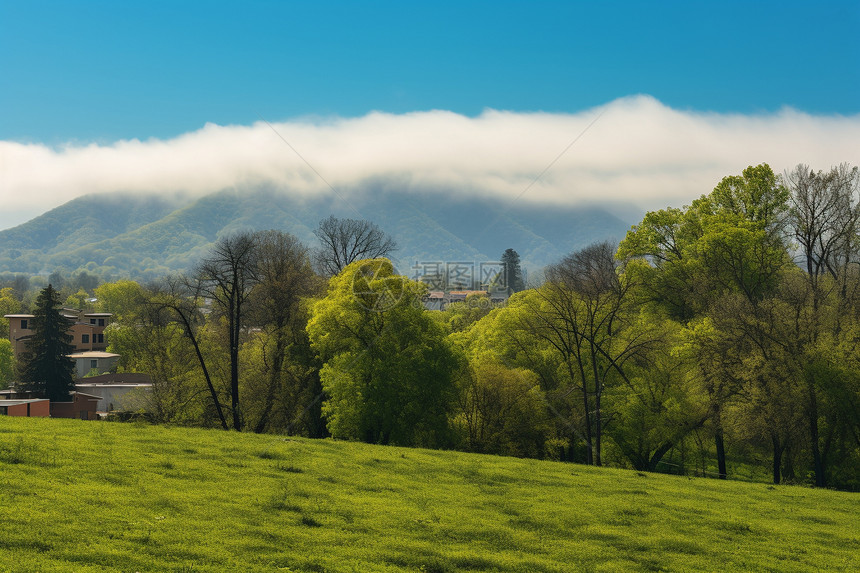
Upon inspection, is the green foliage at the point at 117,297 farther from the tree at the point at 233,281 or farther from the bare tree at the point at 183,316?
the tree at the point at 233,281

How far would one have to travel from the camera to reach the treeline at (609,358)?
116ft

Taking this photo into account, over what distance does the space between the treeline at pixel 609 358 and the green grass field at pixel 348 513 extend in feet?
34.3

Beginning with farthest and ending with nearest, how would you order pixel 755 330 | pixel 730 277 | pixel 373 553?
pixel 730 277 < pixel 755 330 < pixel 373 553

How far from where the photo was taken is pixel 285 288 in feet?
148

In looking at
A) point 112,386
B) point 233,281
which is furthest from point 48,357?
point 233,281

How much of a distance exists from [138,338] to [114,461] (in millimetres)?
56487

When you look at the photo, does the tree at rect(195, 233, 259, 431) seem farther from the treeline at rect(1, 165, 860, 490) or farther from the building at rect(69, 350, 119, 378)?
the building at rect(69, 350, 119, 378)

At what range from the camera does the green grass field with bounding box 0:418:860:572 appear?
43.9ft

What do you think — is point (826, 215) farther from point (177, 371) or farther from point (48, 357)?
point (48, 357)

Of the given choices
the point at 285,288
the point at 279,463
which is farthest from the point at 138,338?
the point at 279,463

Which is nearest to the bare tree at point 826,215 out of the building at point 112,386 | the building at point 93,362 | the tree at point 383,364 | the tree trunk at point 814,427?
the tree trunk at point 814,427

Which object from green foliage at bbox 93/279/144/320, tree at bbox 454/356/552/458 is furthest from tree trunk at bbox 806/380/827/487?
green foliage at bbox 93/279/144/320

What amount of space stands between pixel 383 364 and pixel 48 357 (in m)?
43.5

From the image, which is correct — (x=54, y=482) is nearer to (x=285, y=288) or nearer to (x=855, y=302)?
(x=285, y=288)
